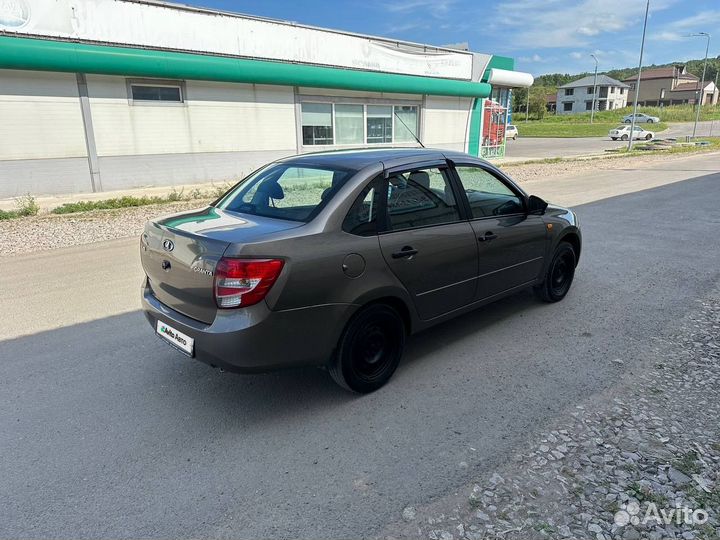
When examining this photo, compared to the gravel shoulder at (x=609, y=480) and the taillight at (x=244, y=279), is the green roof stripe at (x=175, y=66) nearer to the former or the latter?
the taillight at (x=244, y=279)

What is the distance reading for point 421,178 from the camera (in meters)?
3.95

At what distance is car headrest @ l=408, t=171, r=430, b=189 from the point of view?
3871 mm

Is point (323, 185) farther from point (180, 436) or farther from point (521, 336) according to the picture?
point (521, 336)

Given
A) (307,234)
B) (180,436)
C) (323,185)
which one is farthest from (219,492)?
(323,185)

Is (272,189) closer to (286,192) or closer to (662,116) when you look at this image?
(286,192)

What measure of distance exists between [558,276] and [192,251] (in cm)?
396

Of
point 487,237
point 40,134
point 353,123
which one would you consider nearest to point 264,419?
point 487,237

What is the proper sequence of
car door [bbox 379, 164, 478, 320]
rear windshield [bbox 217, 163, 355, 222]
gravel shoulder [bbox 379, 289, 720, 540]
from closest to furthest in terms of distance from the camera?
gravel shoulder [bbox 379, 289, 720, 540] < rear windshield [bbox 217, 163, 355, 222] < car door [bbox 379, 164, 478, 320]

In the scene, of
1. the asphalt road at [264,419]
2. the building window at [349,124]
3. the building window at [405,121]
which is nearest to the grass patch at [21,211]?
the asphalt road at [264,419]

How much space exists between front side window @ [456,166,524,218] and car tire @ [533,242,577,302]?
0.88 m

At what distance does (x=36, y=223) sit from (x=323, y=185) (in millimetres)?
8553

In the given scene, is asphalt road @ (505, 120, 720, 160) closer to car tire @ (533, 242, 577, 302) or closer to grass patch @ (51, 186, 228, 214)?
grass patch @ (51, 186, 228, 214)

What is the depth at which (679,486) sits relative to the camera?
2643mm

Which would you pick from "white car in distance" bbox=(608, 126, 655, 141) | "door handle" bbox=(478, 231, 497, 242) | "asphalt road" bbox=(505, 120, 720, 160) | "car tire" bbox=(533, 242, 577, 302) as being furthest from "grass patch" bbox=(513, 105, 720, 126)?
"door handle" bbox=(478, 231, 497, 242)
